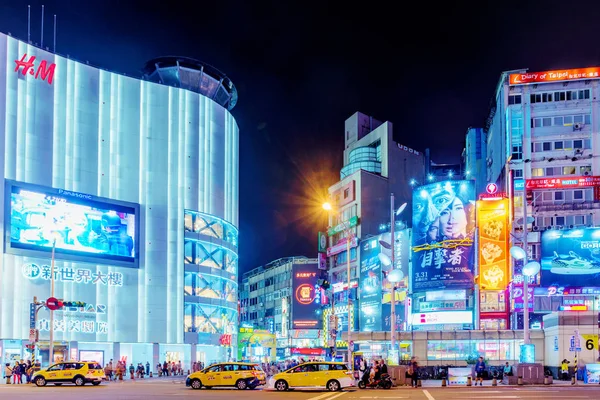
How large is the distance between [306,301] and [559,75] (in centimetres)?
6268

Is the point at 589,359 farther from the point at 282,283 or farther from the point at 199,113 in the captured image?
the point at 282,283

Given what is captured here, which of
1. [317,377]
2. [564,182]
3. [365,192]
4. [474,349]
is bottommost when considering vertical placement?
[474,349]

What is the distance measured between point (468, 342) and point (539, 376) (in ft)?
108

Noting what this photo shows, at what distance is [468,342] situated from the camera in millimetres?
76875

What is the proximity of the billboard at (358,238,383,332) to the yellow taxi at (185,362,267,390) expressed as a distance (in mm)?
Answer: 66187

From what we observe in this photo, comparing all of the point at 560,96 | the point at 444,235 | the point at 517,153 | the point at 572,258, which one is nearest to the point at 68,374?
the point at 572,258

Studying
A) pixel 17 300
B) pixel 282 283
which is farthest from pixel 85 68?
pixel 282 283

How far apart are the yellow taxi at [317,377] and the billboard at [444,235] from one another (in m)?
55.9

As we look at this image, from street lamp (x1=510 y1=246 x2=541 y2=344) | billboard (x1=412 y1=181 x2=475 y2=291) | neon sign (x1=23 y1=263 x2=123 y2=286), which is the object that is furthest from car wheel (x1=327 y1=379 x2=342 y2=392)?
billboard (x1=412 y1=181 x2=475 y2=291)

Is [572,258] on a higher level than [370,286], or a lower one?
higher

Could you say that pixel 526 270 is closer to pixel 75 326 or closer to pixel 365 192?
pixel 75 326

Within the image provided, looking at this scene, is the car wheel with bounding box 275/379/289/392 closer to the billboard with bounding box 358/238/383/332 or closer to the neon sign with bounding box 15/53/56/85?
the neon sign with bounding box 15/53/56/85

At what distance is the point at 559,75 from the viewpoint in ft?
301

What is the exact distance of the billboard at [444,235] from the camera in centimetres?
9300
